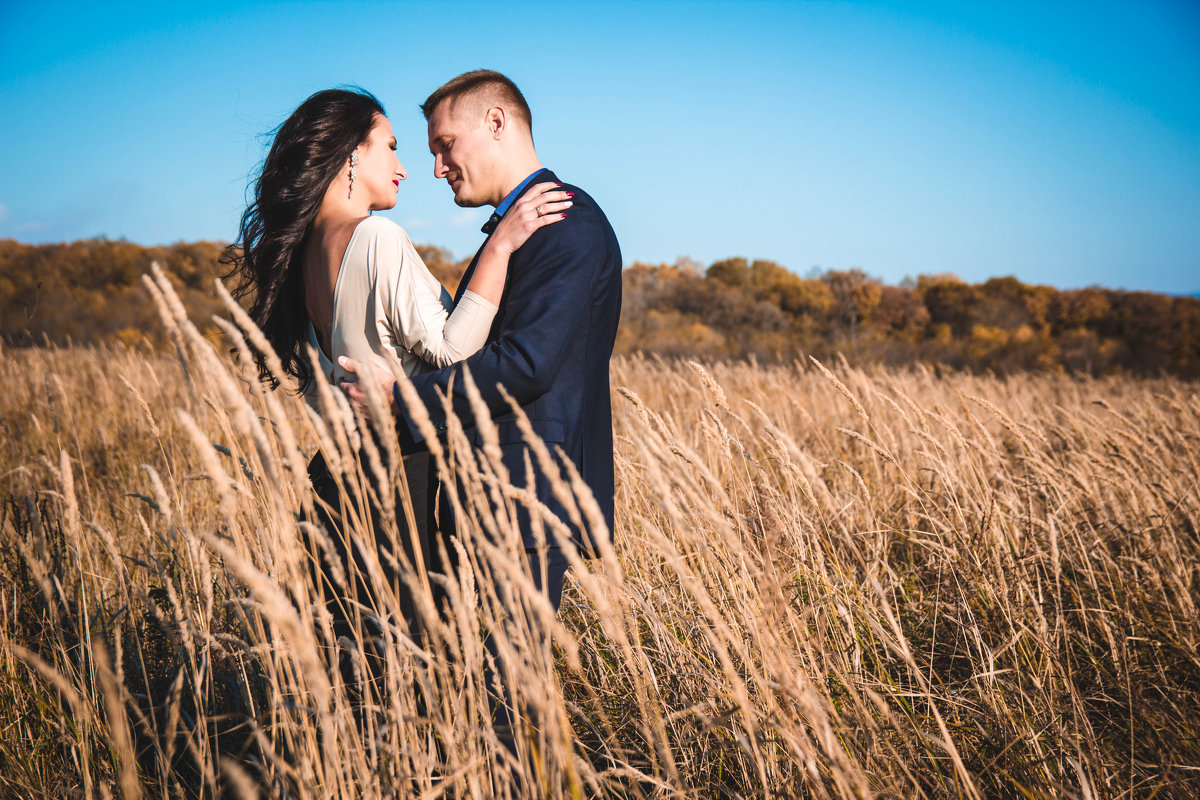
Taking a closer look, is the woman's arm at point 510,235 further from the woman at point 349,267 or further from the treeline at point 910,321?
the treeline at point 910,321

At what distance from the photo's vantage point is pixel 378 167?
1.96 m

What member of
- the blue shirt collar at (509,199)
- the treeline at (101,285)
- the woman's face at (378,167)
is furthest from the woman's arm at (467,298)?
the treeline at (101,285)

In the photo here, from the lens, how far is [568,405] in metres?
1.65

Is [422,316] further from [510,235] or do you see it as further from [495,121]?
[495,121]

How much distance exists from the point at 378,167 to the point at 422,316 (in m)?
0.71

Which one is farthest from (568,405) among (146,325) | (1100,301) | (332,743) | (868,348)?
(1100,301)

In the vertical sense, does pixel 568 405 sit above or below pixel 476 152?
below

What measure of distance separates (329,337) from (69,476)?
0.73 m

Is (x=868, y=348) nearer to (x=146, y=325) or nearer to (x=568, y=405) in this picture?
(x=568, y=405)

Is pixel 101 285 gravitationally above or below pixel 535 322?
above

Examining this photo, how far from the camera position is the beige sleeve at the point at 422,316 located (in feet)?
5.16

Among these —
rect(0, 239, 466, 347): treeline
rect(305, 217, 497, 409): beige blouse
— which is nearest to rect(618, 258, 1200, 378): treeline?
rect(0, 239, 466, 347): treeline

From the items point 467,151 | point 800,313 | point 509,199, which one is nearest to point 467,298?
point 509,199

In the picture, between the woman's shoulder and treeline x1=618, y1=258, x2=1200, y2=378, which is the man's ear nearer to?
the woman's shoulder
